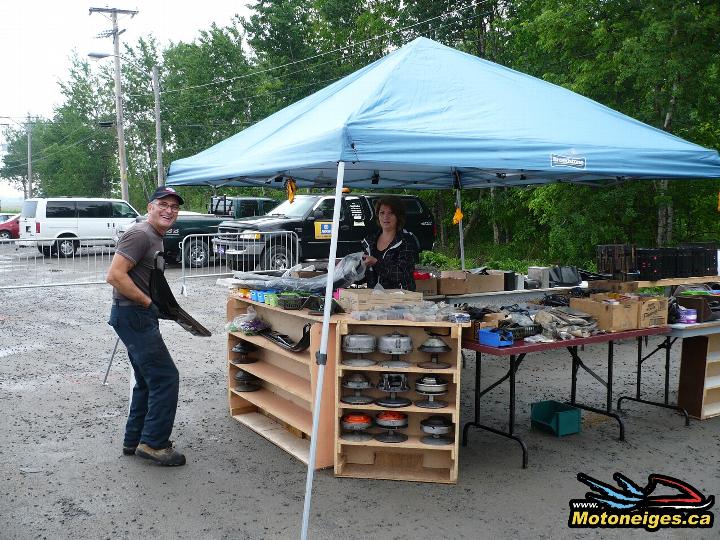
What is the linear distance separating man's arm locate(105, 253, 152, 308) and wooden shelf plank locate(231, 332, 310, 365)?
1.20 metres

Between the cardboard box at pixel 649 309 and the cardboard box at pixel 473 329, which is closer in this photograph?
the cardboard box at pixel 473 329

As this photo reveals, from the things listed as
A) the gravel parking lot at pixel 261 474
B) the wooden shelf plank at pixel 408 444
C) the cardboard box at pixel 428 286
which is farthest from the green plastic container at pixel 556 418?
the cardboard box at pixel 428 286

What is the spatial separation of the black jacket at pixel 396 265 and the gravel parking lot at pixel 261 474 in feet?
4.54

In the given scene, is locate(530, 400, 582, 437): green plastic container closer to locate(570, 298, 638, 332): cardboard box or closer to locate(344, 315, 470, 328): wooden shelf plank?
locate(570, 298, 638, 332): cardboard box

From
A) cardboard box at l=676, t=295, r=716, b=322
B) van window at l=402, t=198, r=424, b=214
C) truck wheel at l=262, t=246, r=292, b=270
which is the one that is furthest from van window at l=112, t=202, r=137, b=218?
cardboard box at l=676, t=295, r=716, b=322

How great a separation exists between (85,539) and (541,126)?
4104 millimetres

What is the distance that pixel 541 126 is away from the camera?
193 inches

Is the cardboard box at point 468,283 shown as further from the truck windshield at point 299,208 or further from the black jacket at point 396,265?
the truck windshield at point 299,208

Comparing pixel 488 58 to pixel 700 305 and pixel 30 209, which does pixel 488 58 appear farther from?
pixel 700 305

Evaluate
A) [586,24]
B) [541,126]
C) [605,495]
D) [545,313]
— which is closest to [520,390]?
[545,313]

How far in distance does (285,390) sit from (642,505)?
2721 millimetres

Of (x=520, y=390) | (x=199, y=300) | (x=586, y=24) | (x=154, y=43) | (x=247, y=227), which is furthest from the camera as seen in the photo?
(x=154, y=43)

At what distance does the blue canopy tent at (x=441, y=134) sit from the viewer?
4.13 meters

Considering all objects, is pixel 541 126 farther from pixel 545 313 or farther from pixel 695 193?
pixel 695 193
